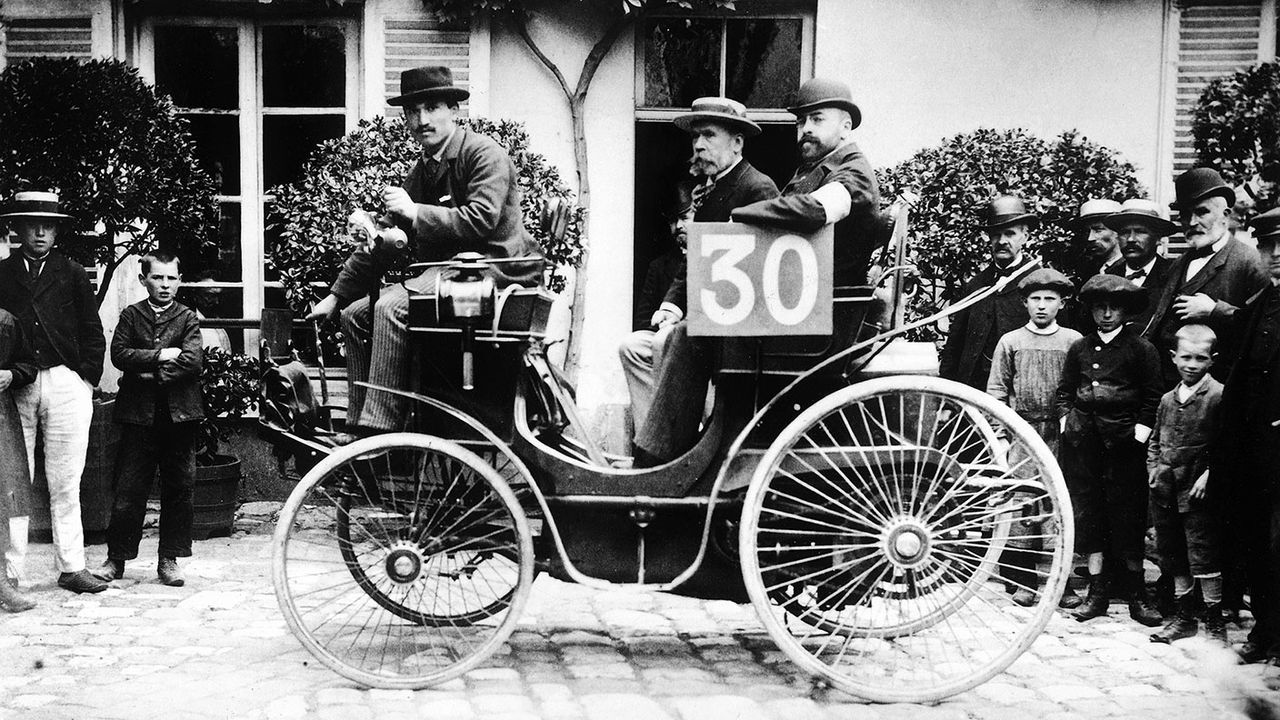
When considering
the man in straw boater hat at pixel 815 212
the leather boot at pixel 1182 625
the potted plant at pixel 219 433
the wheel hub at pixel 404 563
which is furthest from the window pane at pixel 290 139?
the leather boot at pixel 1182 625

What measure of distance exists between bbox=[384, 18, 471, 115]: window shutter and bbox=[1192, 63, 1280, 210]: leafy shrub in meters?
4.66

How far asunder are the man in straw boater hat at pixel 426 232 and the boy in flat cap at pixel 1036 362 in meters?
2.61

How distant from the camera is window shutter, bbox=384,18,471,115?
8258 mm

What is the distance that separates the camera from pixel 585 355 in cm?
866

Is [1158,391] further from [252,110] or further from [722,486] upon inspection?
[252,110]

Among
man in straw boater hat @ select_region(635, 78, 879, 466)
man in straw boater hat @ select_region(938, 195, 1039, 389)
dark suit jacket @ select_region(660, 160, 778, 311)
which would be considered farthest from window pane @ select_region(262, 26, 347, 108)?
man in straw boater hat @ select_region(635, 78, 879, 466)

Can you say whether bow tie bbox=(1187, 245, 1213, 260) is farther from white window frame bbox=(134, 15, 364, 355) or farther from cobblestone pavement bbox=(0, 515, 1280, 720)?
white window frame bbox=(134, 15, 364, 355)

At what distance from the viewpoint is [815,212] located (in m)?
4.07

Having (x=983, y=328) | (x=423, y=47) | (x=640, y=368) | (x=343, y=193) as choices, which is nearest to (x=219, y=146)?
(x=423, y=47)

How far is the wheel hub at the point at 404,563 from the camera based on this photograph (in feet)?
14.1

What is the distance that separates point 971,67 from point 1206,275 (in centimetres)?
320

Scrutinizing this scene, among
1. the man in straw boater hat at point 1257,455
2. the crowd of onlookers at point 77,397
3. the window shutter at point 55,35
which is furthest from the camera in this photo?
the window shutter at point 55,35

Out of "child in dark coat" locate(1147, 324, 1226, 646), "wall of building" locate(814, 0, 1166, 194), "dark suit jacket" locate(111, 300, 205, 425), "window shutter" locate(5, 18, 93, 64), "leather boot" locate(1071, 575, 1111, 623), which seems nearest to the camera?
"child in dark coat" locate(1147, 324, 1226, 646)

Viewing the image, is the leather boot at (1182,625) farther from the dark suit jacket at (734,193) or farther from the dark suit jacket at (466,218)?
the dark suit jacket at (466,218)
